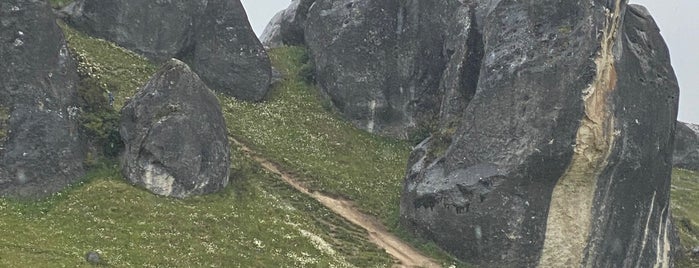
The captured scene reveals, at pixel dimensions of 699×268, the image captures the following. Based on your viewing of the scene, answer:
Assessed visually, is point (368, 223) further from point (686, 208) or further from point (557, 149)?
point (686, 208)

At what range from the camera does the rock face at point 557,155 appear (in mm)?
45219

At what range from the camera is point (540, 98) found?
45.9m

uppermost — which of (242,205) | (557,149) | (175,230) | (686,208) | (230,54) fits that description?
(230,54)

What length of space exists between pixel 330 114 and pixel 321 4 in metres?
13.3

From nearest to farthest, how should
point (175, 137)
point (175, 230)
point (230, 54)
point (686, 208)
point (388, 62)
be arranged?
point (175, 230) → point (175, 137) → point (230, 54) → point (686, 208) → point (388, 62)

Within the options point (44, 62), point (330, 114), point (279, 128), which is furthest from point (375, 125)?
point (44, 62)

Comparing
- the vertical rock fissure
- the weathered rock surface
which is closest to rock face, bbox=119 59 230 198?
the vertical rock fissure

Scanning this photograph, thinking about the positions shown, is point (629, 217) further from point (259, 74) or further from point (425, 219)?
point (259, 74)

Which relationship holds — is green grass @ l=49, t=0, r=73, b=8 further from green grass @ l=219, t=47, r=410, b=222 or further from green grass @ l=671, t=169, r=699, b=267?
green grass @ l=671, t=169, r=699, b=267

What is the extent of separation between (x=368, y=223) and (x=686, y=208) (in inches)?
1438

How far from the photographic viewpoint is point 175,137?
4553 cm

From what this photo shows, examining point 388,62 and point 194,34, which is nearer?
point 194,34

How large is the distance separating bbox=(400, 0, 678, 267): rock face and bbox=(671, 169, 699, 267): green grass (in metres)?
9.23

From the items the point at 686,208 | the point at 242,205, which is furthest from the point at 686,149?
the point at 242,205
